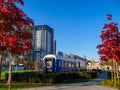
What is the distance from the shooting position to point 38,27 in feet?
378

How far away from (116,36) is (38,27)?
93.6 m

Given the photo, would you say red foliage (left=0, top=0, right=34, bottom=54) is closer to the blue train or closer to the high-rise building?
the blue train

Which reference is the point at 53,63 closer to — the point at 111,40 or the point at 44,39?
the point at 111,40

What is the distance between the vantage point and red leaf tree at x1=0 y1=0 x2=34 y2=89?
13.4 metres

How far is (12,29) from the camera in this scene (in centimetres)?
1379

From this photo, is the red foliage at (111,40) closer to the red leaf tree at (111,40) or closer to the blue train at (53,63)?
the red leaf tree at (111,40)

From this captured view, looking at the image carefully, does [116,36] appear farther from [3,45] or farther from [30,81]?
[3,45]

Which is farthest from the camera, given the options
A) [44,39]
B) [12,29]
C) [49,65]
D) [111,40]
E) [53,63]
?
[44,39]

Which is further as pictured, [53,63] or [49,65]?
[49,65]

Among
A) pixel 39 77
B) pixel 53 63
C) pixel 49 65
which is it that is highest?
pixel 53 63

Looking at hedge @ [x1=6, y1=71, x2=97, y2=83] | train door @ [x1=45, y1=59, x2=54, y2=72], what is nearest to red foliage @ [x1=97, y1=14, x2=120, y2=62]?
hedge @ [x1=6, y1=71, x2=97, y2=83]

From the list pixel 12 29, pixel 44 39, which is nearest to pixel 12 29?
pixel 12 29

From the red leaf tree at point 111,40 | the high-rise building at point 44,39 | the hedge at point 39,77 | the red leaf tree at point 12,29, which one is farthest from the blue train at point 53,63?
the high-rise building at point 44,39

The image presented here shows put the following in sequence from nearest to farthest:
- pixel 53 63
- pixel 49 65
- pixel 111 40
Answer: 1. pixel 111 40
2. pixel 53 63
3. pixel 49 65
